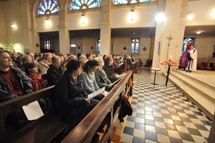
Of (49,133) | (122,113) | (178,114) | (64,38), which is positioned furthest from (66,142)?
(64,38)

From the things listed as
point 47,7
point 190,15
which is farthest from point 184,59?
point 47,7

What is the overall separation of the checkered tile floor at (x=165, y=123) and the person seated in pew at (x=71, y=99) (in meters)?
0.95

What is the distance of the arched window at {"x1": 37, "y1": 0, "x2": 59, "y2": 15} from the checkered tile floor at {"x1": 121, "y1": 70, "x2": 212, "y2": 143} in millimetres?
11385

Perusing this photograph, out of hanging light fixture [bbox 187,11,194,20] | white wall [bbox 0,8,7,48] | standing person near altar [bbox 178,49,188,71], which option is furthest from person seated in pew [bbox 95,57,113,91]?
white wall [bbox 0,8,7,48]

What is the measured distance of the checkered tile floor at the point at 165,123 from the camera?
6.41 feet

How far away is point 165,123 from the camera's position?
2373 mm

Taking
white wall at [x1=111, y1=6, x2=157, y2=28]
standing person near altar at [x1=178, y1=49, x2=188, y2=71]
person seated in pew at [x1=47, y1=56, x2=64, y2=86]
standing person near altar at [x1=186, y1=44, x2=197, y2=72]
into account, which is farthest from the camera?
white wall at [x1=111, y1=6, x2=157, y2=28]

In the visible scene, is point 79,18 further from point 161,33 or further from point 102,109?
point 102,109

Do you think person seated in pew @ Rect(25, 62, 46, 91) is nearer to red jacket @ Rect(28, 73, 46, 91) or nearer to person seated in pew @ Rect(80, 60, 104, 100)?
red jacket @ Rect(28, 73, 46, 91)

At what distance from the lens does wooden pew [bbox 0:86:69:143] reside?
106cm

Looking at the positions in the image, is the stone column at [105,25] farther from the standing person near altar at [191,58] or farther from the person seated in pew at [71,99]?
the person seated in pew at [71,99]

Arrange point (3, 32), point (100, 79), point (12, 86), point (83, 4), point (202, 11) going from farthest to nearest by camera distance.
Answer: point (3, 32), point (83, 4), point (202, 11), point (100, 79), point (12, 86)

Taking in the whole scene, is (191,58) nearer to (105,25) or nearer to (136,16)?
(136,16)

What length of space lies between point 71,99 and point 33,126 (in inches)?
21.1
